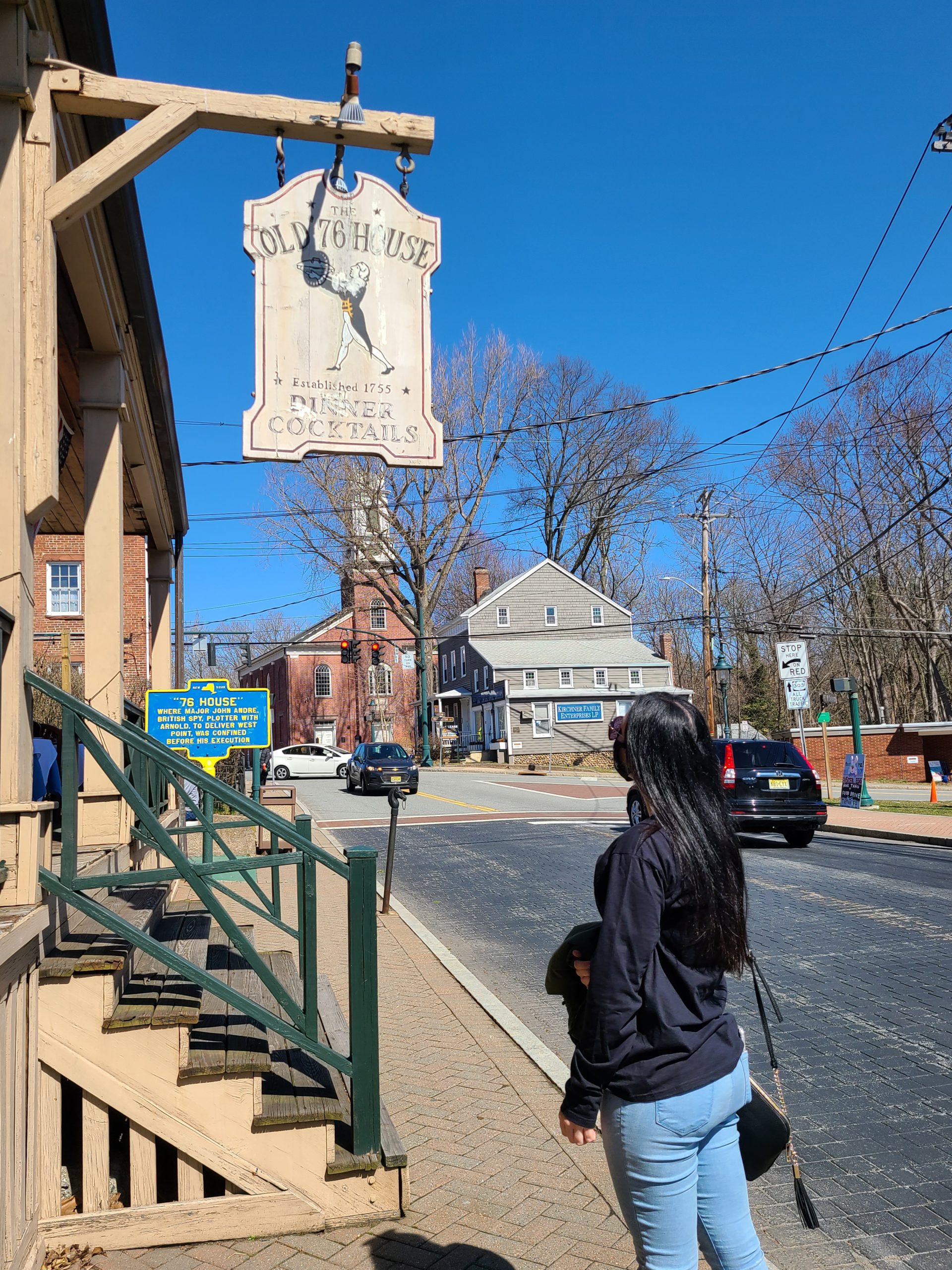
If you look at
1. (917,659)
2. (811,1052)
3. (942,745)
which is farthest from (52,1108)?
(917,659)

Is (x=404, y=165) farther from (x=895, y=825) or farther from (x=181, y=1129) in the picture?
(x=895, y=825)

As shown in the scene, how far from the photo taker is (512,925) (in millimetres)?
9594

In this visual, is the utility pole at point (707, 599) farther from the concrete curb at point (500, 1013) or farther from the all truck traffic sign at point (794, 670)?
the concrete curb at point (500, 1013)

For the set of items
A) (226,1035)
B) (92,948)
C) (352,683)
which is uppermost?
(352,683)

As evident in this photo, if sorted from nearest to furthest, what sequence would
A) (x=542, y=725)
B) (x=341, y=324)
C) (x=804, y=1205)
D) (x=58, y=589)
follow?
(x=804, y=1205) < (x=341, y=324) < (x=58, y=589) < (x=542, y=725)

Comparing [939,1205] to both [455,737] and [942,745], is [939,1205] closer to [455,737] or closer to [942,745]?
[942,745]

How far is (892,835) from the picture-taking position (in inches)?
650

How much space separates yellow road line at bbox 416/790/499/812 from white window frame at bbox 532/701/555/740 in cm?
1994

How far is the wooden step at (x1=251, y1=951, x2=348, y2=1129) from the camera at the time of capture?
3697 mm

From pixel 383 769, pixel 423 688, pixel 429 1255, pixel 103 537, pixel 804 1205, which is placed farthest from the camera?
pixel 423 688

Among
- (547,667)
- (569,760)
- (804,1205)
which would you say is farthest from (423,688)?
(804,1205)

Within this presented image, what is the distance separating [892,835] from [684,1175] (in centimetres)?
1562

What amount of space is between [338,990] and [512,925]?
9.72 ft

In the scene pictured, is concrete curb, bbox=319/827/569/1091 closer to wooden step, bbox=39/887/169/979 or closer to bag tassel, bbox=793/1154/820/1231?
bag tassel, bbox=793/1154/820/1231
